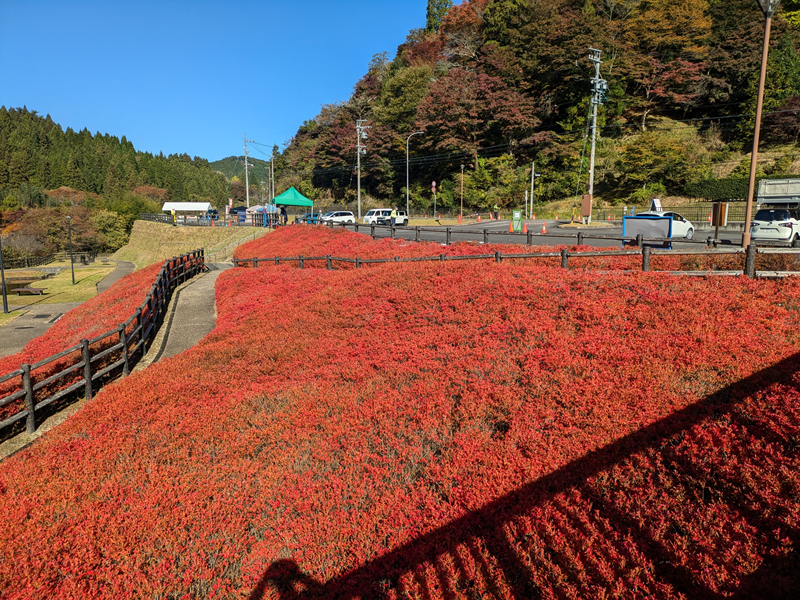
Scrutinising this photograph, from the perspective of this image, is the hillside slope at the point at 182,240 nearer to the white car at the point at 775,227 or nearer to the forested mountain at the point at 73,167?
the white car at the point at 775,227

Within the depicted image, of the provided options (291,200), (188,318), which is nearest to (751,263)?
(188,318)

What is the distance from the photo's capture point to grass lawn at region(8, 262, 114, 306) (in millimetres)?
38781

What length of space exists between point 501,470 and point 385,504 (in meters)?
1.40

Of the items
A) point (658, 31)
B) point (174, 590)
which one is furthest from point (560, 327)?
point (658, 31)

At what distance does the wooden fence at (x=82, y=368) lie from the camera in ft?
25.6

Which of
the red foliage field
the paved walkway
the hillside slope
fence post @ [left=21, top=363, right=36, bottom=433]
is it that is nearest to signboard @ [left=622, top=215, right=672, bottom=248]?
the red foliage field

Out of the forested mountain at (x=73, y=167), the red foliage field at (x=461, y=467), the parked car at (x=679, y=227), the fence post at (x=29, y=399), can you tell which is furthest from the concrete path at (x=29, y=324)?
the forested mountain at (x=73, y=167)

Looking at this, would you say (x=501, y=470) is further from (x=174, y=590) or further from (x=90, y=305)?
(x=90, y=305)

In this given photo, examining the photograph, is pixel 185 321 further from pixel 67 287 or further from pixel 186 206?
pixel 186 206

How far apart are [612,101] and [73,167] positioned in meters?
131

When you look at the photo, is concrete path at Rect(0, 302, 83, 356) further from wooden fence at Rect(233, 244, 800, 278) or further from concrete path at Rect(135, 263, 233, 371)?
wooden fence at Rect(233, 244, 800, 278)

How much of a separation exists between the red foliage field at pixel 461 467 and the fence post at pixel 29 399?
78cm

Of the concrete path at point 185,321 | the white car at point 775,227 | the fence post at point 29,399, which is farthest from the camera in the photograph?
the white car at point 775,227

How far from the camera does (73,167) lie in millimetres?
121312
